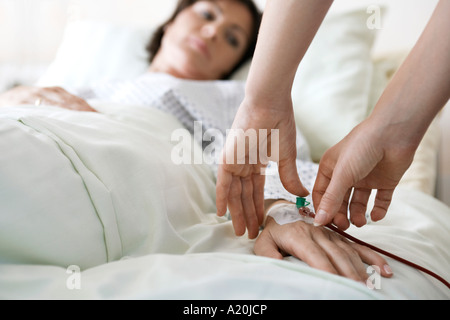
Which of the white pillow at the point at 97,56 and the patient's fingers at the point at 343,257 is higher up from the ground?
the white pillow at the point at 97,56

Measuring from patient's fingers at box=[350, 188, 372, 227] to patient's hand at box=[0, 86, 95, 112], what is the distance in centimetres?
68

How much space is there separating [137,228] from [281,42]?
0.39 m

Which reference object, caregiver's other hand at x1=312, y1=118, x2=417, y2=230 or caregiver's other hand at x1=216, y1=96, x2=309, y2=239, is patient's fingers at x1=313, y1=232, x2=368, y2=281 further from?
caregiver's other hand at x1=216, y1=96, x2=309, y2=239

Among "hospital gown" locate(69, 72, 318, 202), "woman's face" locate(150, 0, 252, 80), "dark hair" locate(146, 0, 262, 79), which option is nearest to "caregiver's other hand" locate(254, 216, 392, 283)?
"hospital gown" locate(69, 72, 318, 202)

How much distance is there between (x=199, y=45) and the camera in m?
1.55


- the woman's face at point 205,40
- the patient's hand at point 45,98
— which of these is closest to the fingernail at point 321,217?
the patient's hand at point 45,98

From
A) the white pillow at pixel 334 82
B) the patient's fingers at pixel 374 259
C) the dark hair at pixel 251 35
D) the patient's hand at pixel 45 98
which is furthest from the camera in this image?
the dark hair at pixel 251 35

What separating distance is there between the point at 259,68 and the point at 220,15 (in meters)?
1.05

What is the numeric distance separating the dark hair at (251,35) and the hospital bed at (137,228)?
0.77 metres

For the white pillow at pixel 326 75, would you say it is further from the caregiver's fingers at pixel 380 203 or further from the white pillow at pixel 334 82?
the caregiver's fingers at pixel 380 203

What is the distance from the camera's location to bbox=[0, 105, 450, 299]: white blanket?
48 centimetres

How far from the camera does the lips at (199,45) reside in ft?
5.08

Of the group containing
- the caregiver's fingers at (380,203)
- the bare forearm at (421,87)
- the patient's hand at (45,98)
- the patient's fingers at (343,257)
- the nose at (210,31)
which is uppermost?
the nose at (210,31)
